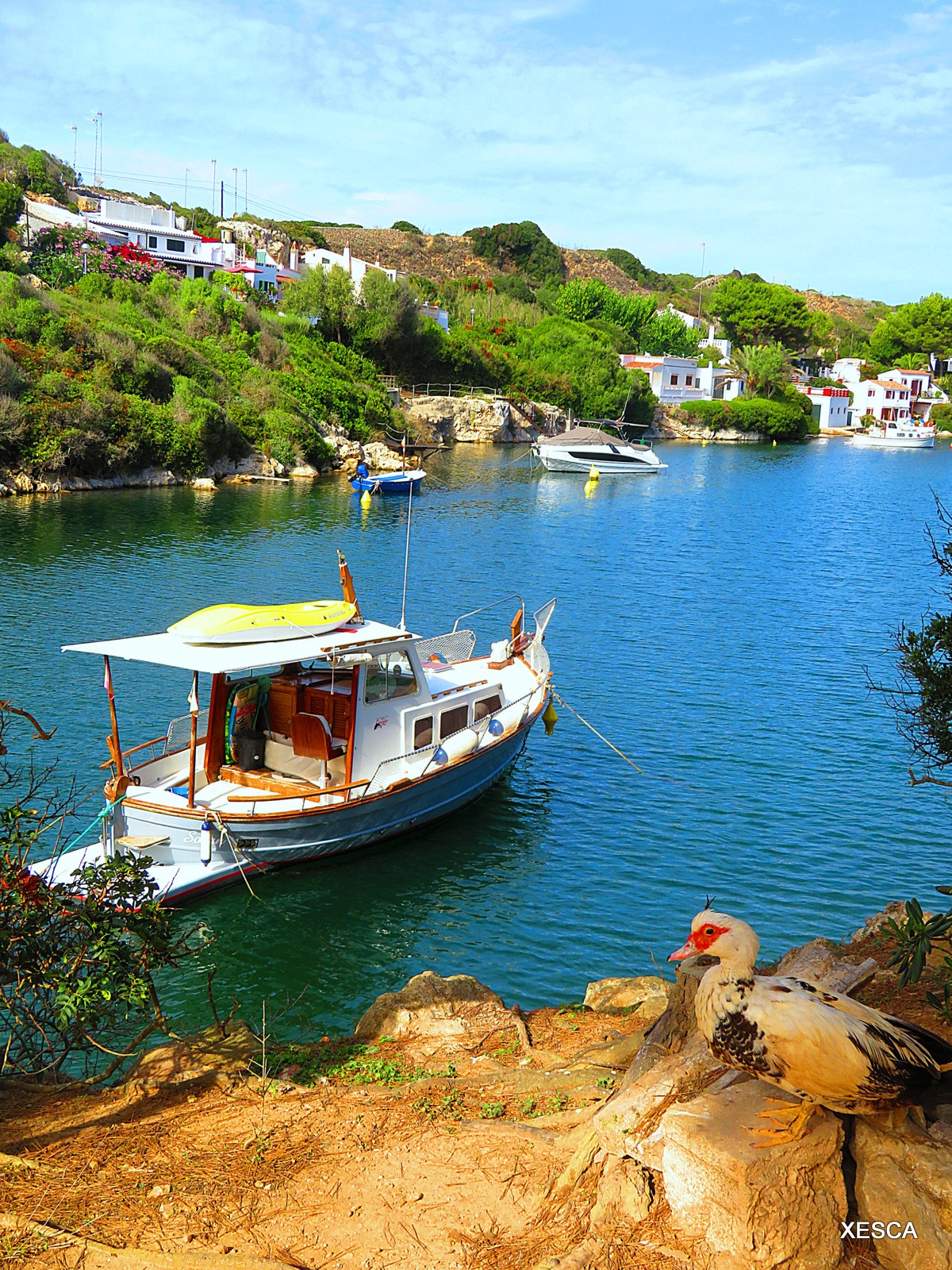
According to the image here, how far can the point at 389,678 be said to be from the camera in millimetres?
16594

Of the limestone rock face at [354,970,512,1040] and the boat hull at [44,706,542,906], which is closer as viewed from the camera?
the limestone rock face at [354,970,512,1040]

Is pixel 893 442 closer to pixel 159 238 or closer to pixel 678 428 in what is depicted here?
pixel 678 428

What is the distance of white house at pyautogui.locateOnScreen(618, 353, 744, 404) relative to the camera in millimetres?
117312

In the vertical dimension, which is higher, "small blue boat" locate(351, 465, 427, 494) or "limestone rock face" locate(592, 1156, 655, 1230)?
"small blue boat" locate(351, 465, 427, 494)

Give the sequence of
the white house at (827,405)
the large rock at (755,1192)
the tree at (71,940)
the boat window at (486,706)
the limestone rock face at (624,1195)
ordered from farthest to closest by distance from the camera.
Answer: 1. the white house at (827,405)
2. the boat window at (486,706)
3. the tree at (71,940)
4. the limestone rock face at (624,1195)
5. the large rock at (755,1192)

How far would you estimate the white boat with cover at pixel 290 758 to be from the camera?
14305 mm

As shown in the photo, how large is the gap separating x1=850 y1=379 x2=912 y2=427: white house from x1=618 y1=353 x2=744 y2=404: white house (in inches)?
894

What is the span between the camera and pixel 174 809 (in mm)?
14219

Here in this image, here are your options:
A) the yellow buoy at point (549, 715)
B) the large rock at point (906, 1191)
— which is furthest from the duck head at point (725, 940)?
the yellow buoy at point (549, 715)

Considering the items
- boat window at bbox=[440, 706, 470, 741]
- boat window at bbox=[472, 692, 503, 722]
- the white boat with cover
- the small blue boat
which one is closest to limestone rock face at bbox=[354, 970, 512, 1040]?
the white boat with cover

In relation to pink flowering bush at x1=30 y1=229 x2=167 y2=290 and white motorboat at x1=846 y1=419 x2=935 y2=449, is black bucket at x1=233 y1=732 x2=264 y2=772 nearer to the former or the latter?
pink flowering bush at x1=30 y1=229 x2=167 y2=290

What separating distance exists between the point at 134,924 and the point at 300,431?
56.0 metres

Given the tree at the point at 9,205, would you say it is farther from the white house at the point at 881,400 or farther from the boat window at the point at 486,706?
the white house at the point at 881,400

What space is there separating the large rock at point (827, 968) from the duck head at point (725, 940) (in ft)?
4.51
